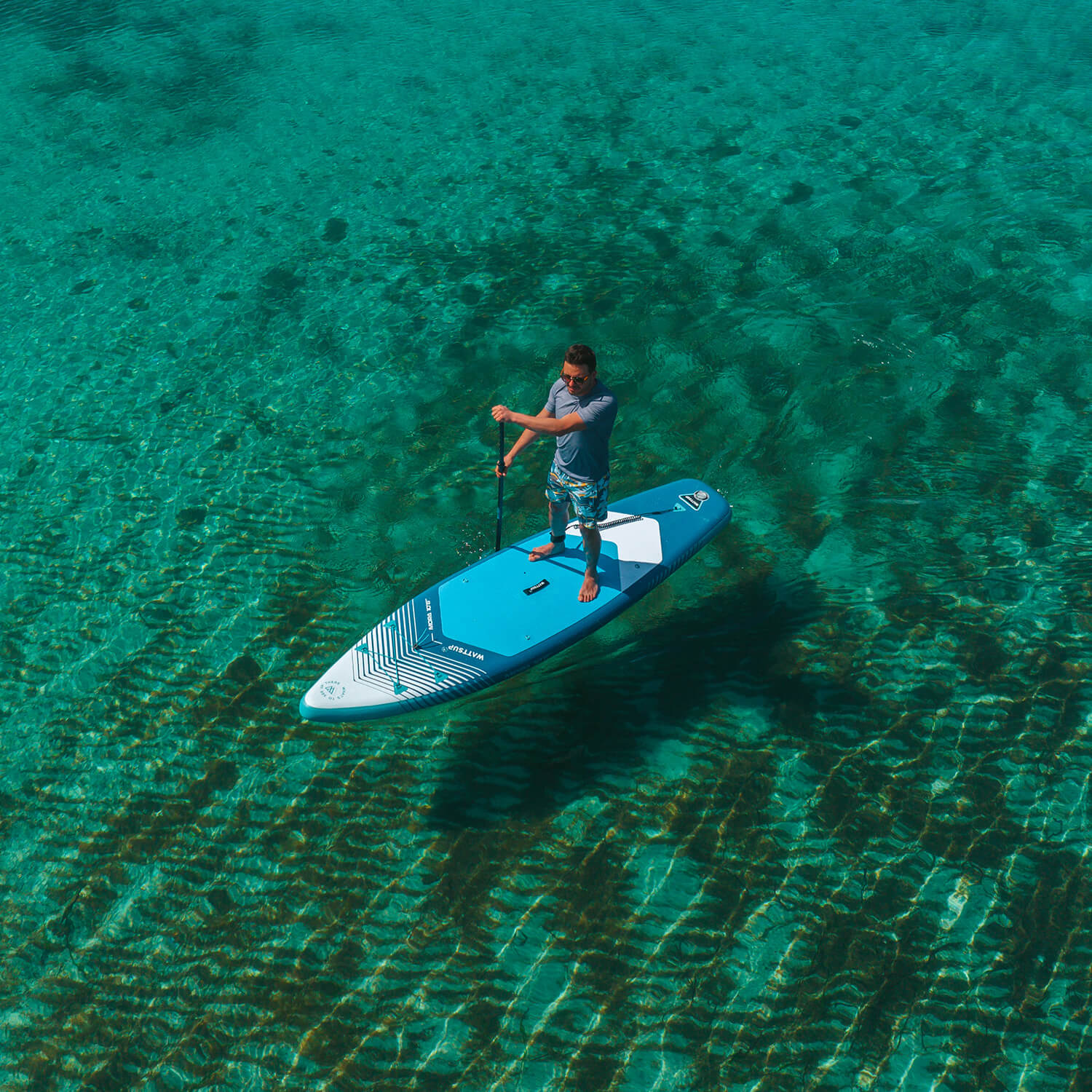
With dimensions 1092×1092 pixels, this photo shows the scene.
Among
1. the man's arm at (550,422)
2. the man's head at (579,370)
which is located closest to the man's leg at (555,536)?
the man's arm at (550,422)

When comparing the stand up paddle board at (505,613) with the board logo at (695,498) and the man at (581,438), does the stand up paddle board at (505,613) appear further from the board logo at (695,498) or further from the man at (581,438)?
the man at (581,438)

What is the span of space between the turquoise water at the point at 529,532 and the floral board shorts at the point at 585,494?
1230 millimetres

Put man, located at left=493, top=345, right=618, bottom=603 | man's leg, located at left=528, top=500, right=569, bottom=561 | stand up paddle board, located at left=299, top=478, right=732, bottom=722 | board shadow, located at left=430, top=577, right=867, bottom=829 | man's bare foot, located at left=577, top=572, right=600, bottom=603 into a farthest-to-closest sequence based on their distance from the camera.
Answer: man's leg, located at left=528, top=500, right=569, bottom=561 → man's bare foot, located at left=577, top=572, right=600, bottom=603 → board shadow, located at left=430, top=577, right=867, bottom=829 → stand up paddle board, located at left=299, top=478, right=732, bottom=722 → man, located at left=493, top=345, right=618, bottom=603

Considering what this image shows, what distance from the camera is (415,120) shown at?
49.6 feet

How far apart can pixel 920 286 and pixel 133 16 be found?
51.9 feet

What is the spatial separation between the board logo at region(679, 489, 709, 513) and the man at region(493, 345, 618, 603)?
1.26m

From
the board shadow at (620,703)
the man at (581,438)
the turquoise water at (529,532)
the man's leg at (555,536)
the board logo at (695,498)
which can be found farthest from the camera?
the board logo at (695,498)

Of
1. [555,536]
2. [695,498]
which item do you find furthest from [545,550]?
[695,498]

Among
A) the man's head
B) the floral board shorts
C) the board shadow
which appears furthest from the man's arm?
the board shadow

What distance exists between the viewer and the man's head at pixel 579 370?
612 cm

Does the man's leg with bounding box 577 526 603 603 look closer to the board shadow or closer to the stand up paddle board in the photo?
the stand up paddle board

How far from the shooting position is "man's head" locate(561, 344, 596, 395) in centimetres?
612

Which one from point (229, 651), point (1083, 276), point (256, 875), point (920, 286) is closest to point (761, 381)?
point (920, 286)

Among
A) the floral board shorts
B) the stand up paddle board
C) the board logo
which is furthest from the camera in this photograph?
the board logo
